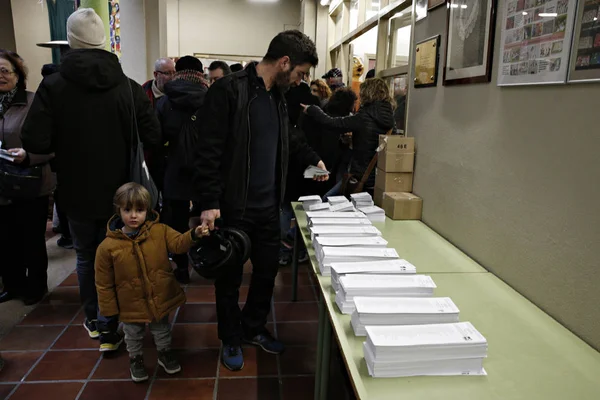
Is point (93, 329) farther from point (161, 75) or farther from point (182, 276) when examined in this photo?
point (161, 75)

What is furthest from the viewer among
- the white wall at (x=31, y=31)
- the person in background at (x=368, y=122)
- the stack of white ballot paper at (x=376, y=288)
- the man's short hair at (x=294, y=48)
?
the white wall at (x=31, y=31)

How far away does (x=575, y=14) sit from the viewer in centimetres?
141

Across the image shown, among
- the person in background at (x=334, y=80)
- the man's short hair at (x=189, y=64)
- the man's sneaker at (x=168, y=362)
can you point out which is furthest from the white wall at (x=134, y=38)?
the man's sneaker at (x=168, y=362)

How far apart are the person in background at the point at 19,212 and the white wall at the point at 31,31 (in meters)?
4.30

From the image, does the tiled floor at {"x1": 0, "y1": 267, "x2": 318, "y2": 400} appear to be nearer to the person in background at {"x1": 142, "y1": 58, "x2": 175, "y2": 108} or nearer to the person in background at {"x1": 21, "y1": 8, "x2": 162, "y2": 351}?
the person in background at {"x1": 21, "y1": 8, "x2": 162, "y2": 351}

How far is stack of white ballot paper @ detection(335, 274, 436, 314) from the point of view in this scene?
145 cm

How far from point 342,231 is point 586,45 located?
1.19 m

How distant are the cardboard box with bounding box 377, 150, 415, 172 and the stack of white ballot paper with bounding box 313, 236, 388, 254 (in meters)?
0.97

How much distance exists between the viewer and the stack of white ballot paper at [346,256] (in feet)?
5.84

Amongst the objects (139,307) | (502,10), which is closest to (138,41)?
(139,307)

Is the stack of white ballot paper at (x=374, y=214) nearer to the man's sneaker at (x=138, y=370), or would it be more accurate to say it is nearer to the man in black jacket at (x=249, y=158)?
the man in black jacket at (x=249, y=158)

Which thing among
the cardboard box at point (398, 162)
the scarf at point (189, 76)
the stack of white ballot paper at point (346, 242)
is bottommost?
the stack of white ballot paper at point (346, 242)

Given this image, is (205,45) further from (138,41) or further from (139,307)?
(139,307)

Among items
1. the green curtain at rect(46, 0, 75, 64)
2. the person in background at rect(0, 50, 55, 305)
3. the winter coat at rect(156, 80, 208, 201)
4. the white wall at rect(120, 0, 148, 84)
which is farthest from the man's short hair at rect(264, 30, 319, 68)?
the green curtain at rect(46, 0, 75, 64)
